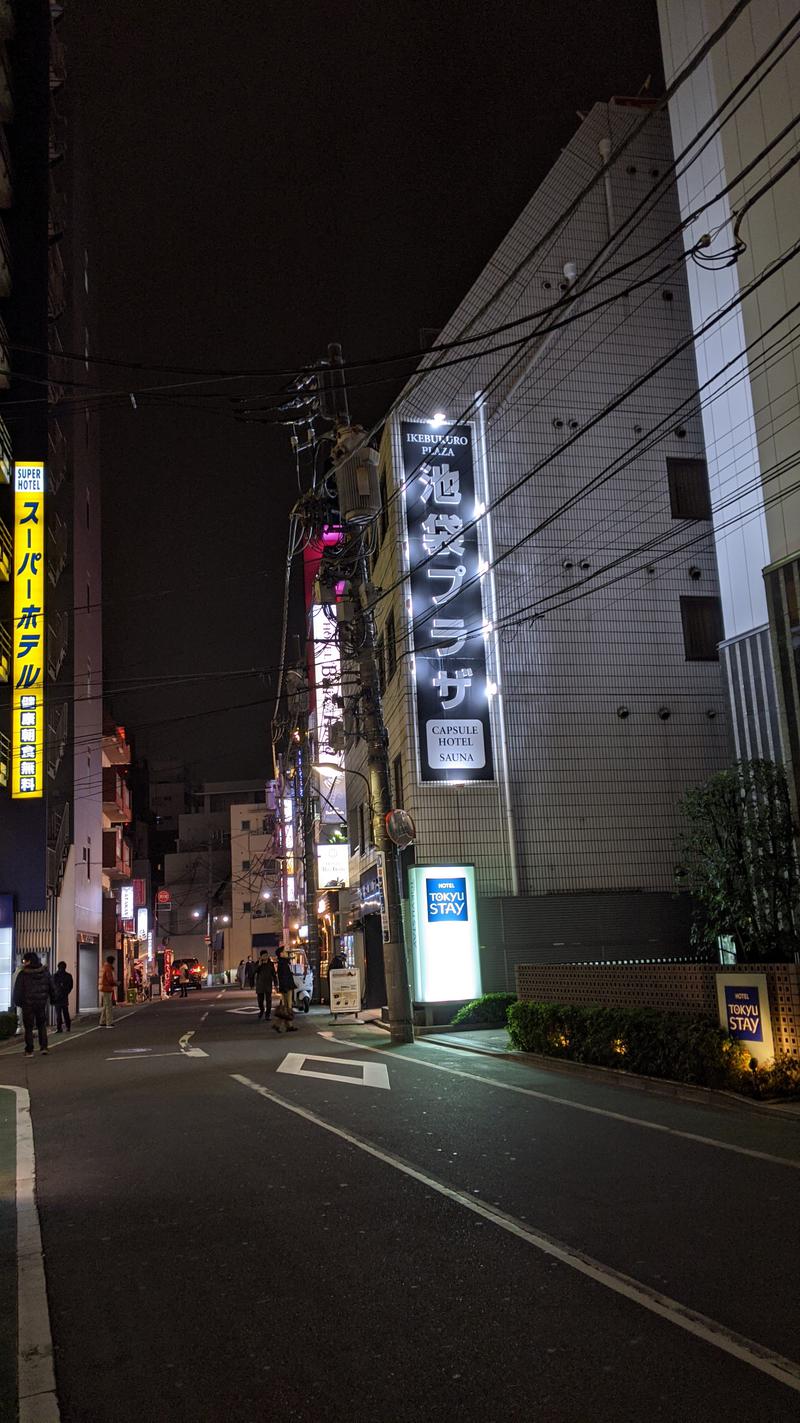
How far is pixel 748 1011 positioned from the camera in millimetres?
10961

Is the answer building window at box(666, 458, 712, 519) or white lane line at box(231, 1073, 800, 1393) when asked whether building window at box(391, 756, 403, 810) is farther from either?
white lane line at box(231, 1073, 800, 1393)

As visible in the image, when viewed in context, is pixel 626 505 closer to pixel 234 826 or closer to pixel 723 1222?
pixel 723 1222

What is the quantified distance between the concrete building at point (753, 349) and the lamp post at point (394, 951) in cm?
649

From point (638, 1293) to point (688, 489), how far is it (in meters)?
21.9

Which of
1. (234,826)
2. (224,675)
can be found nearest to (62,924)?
(224,675)

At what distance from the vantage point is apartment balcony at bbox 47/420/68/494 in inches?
1531

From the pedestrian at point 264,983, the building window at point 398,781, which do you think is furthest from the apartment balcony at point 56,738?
the building window at point 398,781

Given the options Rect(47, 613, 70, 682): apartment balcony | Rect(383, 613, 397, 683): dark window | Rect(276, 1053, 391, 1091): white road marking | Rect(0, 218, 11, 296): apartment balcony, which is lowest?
Rect(276, 1053, 391, 1091): white road marking

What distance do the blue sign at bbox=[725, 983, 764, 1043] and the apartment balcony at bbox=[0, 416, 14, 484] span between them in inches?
1137

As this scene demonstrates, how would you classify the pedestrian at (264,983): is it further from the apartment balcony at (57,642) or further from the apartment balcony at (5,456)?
the apartment balcony at (5,456)

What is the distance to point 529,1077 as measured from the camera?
12969mm

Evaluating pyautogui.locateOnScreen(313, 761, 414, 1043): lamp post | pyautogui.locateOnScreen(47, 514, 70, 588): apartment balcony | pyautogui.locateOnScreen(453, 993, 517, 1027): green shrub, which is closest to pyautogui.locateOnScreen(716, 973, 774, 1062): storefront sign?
pyautogui.locateOnScreen(313, 761, 414, 1043): lamp post

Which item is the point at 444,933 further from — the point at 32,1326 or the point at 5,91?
the point at 5,91

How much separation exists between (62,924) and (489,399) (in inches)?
1004
